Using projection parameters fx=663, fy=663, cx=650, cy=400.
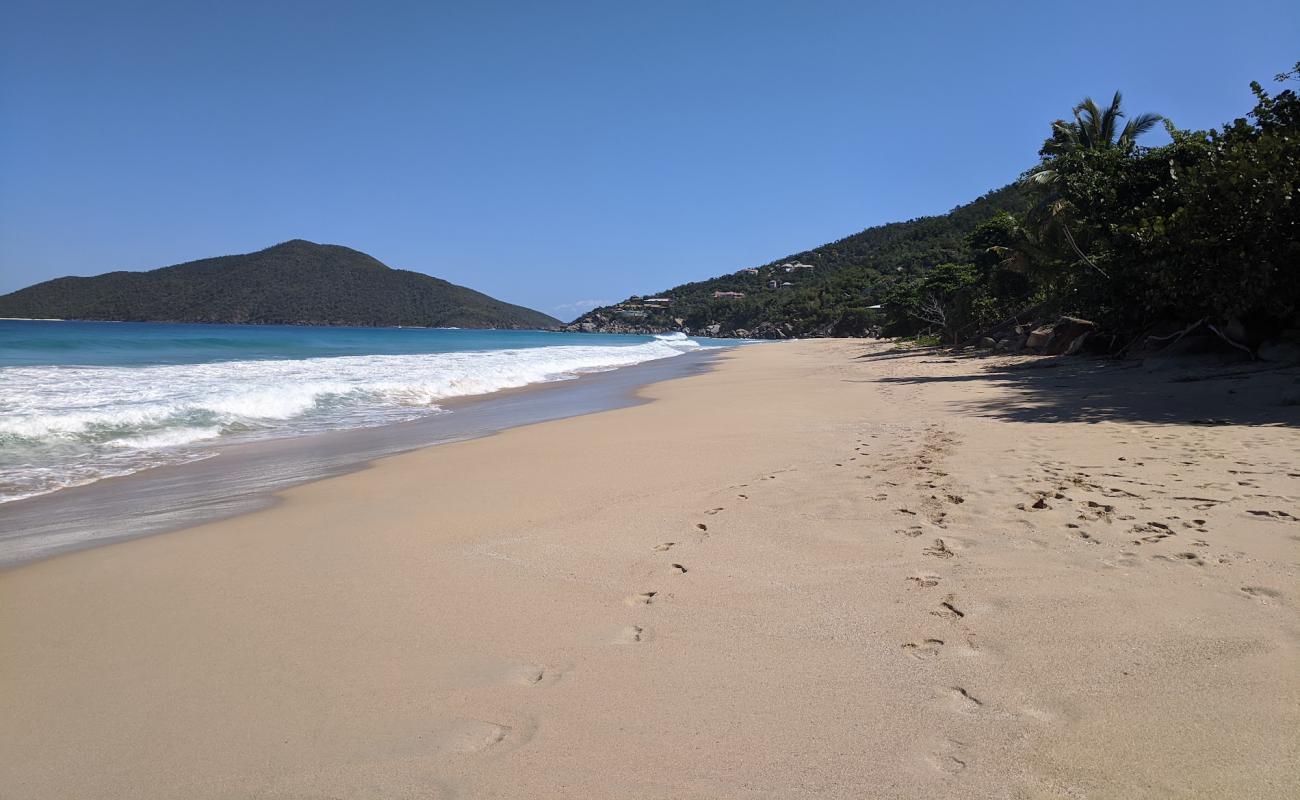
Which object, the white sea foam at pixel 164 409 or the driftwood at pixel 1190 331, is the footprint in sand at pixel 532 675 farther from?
the driftwood at pixel 1190 331

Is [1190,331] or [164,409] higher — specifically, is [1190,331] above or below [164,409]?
above

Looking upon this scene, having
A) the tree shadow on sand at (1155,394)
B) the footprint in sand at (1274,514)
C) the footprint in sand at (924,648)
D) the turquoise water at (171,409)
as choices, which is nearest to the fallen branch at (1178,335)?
the tree shadow on sand at (1155,394)

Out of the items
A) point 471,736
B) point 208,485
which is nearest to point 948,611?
point 471,736

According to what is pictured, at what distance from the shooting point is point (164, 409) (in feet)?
32.1

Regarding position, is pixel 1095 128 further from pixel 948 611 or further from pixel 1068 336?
pixel 948 611

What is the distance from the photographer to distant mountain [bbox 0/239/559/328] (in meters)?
94.8

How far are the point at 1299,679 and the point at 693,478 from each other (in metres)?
3.77

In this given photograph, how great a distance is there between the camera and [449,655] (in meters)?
2.55

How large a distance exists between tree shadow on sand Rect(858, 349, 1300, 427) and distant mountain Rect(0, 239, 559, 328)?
110m

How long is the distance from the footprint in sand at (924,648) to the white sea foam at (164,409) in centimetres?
694

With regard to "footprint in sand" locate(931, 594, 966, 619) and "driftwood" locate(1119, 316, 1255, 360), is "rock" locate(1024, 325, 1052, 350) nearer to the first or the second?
"driftwood" locate(1119, 316, 1255, 360)

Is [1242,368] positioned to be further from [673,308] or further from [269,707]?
[673,308]

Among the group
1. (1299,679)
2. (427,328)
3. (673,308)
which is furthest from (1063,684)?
(673,308)

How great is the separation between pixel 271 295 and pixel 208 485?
112811mm
